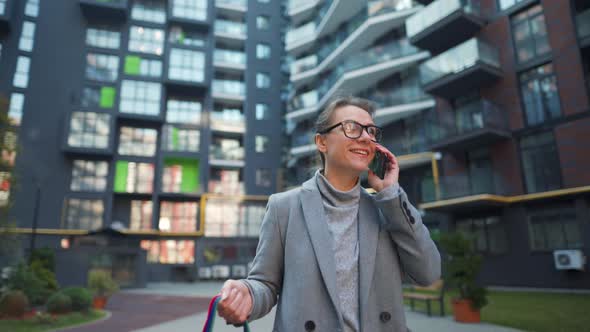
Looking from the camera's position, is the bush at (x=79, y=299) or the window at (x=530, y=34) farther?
the window at (x=530, y=34)

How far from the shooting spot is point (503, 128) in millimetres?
19953

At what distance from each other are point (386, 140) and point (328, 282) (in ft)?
89.7

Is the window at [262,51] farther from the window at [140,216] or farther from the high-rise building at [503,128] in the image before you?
the window at [140,216]

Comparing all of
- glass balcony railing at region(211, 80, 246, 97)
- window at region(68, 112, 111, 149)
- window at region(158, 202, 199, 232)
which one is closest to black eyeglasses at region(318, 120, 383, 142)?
window at region(158, 202, 199, 232)

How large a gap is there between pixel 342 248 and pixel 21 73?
41.5 m

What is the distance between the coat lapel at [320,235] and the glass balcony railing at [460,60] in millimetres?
20436

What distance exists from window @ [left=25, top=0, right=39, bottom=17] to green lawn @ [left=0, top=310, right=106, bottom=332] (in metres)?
33.9

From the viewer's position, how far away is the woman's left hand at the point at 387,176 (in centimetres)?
216

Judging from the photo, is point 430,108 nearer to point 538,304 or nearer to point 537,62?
point 537,62

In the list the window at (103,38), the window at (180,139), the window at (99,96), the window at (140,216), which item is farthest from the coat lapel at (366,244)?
the window at (103,38)

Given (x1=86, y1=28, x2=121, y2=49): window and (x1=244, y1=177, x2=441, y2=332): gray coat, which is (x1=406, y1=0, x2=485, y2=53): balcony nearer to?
(x1=244, y1=177, x2=441, y2=332): gray coat

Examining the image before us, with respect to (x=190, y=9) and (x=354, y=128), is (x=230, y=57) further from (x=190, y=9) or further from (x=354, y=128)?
(x=354, y=128)

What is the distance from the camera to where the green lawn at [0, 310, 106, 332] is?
34.7 feet

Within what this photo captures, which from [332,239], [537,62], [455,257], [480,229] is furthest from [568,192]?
[332,239]
